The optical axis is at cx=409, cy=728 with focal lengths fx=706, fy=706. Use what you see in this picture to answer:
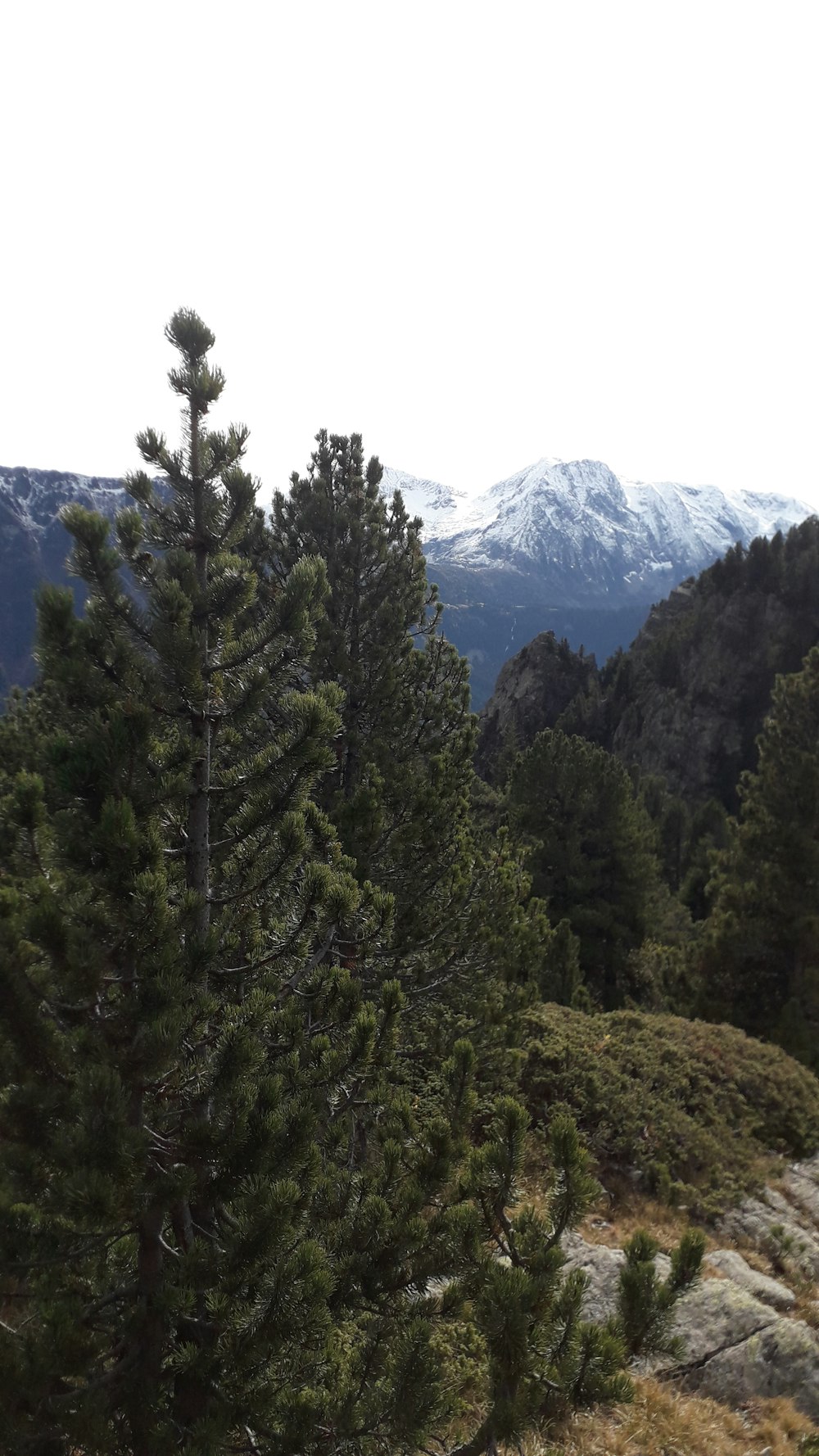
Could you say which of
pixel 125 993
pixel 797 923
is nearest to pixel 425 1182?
pixel 125 993

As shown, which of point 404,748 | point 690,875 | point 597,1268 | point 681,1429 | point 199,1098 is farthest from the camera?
point 690,875

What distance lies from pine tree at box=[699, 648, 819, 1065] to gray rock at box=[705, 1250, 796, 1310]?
7.29 m

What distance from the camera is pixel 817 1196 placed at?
10070mm

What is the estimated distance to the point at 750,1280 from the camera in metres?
7.52

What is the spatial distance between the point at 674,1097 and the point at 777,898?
547 cm

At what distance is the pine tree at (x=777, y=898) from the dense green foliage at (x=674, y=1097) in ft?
6.68

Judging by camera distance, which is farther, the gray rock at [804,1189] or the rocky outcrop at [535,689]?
the rocky outcrop at [535,689]

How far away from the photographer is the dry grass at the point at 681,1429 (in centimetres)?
539

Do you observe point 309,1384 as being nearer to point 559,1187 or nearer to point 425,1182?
point 425,1182

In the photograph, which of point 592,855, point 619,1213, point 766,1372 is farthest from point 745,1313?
point 592,855

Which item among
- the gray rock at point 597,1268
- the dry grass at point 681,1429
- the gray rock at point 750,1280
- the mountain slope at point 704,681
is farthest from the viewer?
the mountain slope at point 704,681

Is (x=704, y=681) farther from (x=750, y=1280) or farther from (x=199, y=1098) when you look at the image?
(x=199, y=1098)

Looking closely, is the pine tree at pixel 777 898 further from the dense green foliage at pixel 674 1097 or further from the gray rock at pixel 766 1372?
the gray rock at pixel 766 1372

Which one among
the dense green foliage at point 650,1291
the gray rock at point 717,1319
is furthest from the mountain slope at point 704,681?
the dense green foliage at point 650,1291
